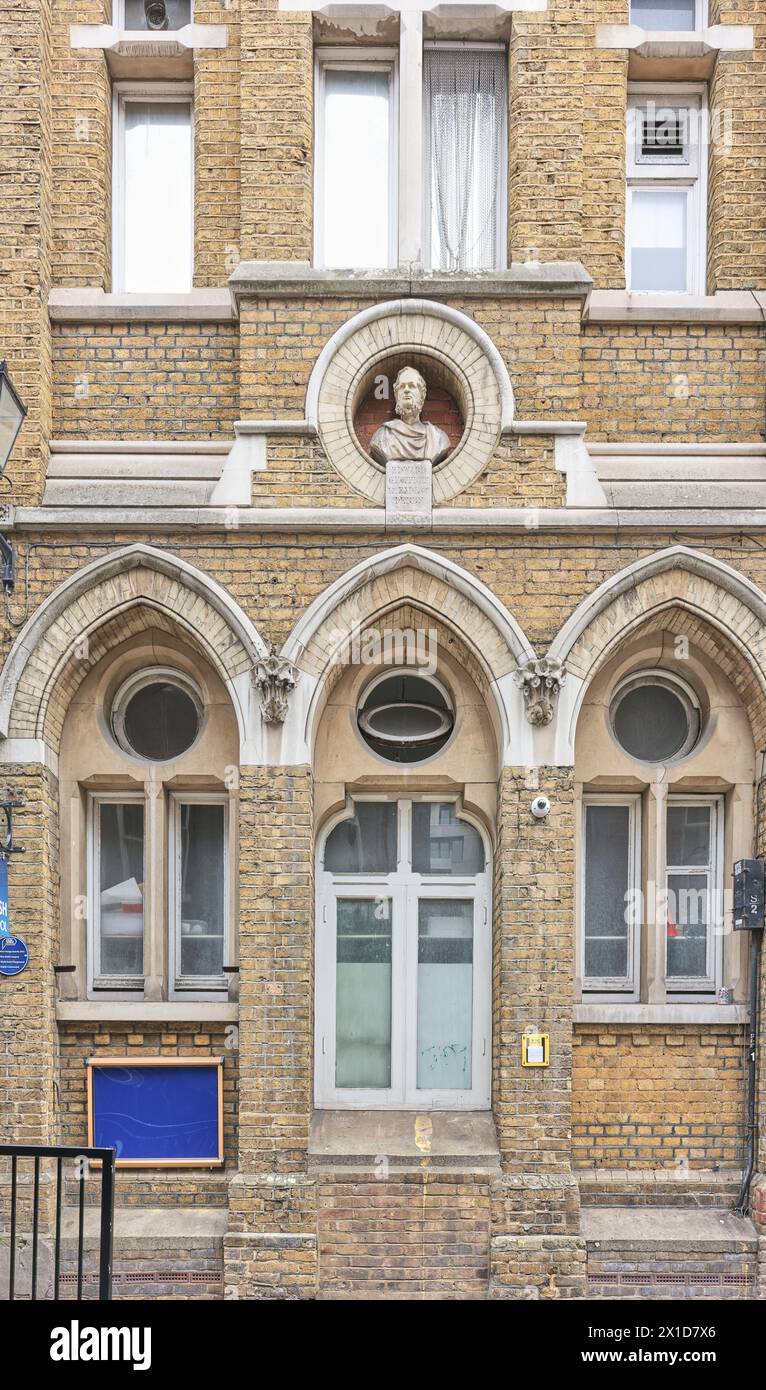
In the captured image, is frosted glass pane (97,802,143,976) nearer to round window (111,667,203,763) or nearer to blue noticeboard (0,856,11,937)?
round window (111,667,203,763)

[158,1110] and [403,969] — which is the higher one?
[403,969]

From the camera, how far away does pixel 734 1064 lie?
8461 mm

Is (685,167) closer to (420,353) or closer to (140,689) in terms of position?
(420,353)

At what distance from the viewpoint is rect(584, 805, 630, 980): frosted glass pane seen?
881 cm

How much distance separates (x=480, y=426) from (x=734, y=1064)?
14.9 feet

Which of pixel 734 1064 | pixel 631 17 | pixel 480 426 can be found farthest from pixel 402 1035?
pixel 631 17

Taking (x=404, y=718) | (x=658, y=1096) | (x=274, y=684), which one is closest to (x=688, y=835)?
(x=658, y=1096)

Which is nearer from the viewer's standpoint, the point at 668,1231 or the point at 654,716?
the point at 668,1231

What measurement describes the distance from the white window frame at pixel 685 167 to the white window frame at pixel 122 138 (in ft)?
10.3

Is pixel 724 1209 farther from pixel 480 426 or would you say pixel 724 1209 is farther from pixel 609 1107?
pixel 480 426

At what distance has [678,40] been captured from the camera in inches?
349

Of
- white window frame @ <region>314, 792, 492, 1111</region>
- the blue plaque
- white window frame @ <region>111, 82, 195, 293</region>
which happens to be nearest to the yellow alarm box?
white window frame @ <region>314, 792, 492, 1111</region>

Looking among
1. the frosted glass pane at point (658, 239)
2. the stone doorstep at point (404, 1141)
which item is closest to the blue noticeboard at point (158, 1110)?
the stone doorstep at point (404, 1141)

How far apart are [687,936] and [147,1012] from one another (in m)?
3.68
